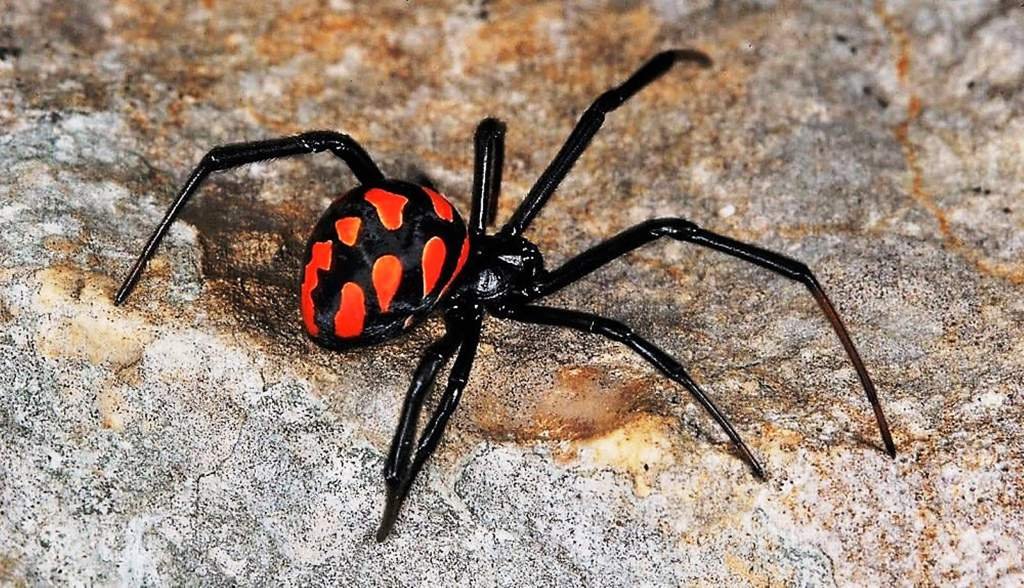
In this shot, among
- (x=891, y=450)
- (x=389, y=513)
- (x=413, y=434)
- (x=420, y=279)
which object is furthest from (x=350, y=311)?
(x=891, y=450)

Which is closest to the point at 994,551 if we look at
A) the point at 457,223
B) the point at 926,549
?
the point at 926,549

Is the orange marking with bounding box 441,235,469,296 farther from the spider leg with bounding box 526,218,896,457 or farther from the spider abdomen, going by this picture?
the spider leg with bounding box 526,218,896,457

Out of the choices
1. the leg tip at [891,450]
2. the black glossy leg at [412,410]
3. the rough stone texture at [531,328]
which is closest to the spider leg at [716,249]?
the leg tip at [891,450]

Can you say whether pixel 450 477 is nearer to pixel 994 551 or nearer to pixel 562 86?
pixel 994 551

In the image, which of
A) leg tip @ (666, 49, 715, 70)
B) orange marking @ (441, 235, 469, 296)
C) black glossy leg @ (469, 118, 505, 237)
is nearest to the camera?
orange marking @ (441, 235, 469, 296)

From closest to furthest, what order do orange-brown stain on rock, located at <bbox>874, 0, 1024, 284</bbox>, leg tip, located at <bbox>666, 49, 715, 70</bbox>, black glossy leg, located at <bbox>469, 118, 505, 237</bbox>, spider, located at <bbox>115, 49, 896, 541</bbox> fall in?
1. spider, located at <bbox>115, 49, 896, 541</bbox>
2. orange-brown stain on rock, located at <bbox>874, 0, 1024, 284</bbox>
3. black glossy leg, located at <bbox>469, 118, 505, 237</bbox>
4. leg tip, located at <bbox>666, 49, 715, 70</bbox>

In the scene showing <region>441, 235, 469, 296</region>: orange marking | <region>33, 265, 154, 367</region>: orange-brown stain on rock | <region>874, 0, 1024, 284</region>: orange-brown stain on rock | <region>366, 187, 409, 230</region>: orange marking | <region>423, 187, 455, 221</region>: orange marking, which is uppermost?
<region>874, 0, 1024, 284</region>: orange-brown stain on rock

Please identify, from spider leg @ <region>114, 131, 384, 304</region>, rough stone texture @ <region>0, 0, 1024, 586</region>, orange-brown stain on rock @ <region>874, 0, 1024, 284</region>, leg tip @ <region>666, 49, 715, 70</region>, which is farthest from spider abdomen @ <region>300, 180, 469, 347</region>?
orange-brown stain on rock @ <region>874, 0, 1024, 284</region>
